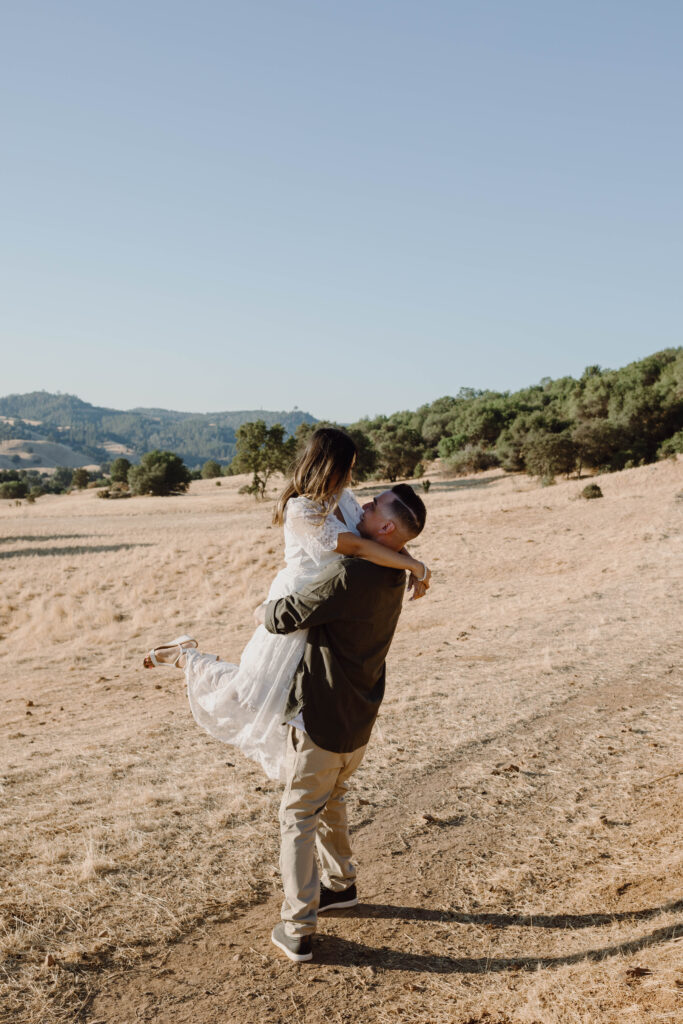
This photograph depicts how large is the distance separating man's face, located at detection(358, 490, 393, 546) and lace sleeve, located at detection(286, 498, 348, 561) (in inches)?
4.2

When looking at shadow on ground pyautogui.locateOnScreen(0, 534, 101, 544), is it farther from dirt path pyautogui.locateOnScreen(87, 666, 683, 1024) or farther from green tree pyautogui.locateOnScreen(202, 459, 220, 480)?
green tree pyautogui.locateOnScreen(202, 459, 220, 480)

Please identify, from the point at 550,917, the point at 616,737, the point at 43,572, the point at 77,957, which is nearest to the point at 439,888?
the point at 550,917

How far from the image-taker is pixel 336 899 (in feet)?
13.2

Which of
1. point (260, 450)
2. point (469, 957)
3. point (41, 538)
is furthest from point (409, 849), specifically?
point (260, 450)

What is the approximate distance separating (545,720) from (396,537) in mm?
4667

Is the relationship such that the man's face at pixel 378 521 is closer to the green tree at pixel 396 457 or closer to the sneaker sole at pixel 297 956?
the sneaker sole at pixel 297 956

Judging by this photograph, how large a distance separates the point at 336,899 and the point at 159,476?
64212mm

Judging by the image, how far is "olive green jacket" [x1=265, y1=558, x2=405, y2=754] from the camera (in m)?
3.32

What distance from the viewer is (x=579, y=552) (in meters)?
20.0

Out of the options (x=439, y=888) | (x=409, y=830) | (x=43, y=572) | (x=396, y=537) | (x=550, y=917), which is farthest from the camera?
(x=43, y=572)

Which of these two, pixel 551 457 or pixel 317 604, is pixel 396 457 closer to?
pixel 551 457

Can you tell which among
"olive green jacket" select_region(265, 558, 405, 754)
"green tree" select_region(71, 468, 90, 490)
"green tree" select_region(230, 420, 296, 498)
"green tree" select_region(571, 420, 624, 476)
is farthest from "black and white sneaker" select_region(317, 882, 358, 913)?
"green tree" select_region(71, 468, 90, 490)

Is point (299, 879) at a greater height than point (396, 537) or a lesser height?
lesser

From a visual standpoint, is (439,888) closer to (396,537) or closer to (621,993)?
(621,993)
